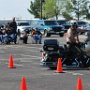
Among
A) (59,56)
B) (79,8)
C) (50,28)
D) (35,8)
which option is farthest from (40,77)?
(35,8)

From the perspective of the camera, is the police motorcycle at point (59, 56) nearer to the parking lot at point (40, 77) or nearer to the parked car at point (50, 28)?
the parking lot at point (40, 77)

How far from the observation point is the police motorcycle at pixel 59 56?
61.9 ft

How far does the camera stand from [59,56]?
1894cm

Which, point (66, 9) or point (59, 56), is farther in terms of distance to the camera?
point (66, 9)

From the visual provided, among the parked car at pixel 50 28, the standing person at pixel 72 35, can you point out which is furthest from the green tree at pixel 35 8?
the standing person at pixel 72 35

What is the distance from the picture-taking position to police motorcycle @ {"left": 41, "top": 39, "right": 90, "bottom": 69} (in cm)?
1886

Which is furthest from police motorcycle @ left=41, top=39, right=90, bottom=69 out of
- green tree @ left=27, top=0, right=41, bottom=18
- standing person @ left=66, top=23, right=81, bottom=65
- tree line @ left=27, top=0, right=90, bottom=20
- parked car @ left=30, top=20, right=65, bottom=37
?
green tree @ left=27, top=0, right=41, bottom=18

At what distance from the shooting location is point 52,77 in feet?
53.1

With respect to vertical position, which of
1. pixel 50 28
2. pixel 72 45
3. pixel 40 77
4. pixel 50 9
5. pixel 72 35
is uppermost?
pixel 72 35

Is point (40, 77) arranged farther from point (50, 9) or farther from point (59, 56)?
point (50, 9)

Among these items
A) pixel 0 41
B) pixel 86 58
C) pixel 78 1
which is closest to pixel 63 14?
pixel 78 1

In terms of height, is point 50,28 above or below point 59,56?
below

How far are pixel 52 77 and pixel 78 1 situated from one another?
88.5 metres

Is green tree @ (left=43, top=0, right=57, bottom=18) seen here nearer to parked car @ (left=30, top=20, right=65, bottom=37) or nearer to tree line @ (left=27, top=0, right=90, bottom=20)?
tree line @ (left=27, top=0, right=90, bottom=20)
